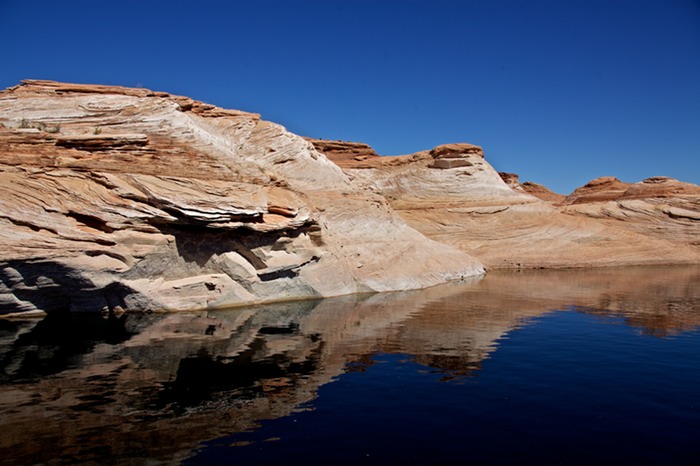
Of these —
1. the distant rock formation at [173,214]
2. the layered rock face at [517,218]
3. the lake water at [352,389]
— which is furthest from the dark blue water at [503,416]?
the layered rock face at [517,218]

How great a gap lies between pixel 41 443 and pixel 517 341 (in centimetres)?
1041

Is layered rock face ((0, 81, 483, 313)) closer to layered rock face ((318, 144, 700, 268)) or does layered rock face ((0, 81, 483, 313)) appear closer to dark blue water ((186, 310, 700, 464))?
dark blue water ((186, 310, 700, 464))

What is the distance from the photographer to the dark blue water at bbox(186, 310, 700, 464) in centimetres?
674

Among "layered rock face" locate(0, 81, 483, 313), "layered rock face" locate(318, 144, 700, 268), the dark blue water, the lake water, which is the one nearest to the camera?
the dark blue water

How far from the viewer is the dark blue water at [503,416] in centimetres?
→ 674

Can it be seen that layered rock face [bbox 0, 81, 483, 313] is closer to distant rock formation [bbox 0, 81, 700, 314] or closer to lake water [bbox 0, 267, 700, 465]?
distant rock formation [bbox 0, 81, 700, 314]

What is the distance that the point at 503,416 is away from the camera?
26.4 ft

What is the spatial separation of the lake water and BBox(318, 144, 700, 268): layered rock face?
68.8ft

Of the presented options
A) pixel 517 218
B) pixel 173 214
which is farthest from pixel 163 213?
pixel 517 218

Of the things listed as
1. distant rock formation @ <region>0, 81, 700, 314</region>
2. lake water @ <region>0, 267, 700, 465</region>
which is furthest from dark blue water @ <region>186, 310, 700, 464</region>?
distant rock formation @ <region>0, 81, 700, 314</region>

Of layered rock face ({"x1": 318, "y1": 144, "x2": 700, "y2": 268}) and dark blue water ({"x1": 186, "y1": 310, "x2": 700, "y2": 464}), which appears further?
layered rock face ({"x1": 318, "y1": 144, "x2": 700, "y2": 268})

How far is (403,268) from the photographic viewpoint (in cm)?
2466

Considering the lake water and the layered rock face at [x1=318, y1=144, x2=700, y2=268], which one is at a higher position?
the layered rock face at [x1=318, y1=144, x2=700, y2=268]

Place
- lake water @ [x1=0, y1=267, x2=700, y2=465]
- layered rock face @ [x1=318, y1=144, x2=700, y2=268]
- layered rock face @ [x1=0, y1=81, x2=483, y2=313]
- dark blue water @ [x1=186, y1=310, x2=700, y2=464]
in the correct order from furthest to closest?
layered rock face @ [x1=318, y1=144, x2=700, y2=268], layered rock face @ [x1=0, y1=81, x2=483, y2=313], lake water @ [x1=0, y1=267, x2=700, y2=465], dark blue water @ [x1=186, y1=310, x2=700, y2=464]
